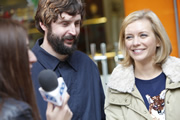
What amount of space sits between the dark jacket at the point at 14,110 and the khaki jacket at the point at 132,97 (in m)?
1.23

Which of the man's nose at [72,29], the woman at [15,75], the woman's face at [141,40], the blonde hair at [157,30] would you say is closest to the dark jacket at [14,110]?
the woman at [15,75]

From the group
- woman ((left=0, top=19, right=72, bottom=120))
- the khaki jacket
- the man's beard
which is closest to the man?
the man's beard

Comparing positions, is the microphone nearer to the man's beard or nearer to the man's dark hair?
the man's beard

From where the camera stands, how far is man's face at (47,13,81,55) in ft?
6.74

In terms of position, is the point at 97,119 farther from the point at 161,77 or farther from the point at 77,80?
the point at 161,77

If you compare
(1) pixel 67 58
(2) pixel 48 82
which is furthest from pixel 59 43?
(2) pixel 48 82

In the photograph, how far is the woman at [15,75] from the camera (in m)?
1.15

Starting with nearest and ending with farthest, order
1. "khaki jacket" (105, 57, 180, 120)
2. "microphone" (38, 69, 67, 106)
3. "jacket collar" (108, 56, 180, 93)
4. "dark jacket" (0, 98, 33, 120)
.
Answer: "dark jacket" (0, 98, 33, 120) < "microphone" (38, 69, 67, 106) < "khaki jacket" (105, 57, 180, 120) < "jacket collar" (108, 56, 180, 93)

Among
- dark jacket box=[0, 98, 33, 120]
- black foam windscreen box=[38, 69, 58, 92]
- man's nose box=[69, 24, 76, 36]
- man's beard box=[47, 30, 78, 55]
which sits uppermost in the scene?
man's nose box=[69, 24, 76, 36]

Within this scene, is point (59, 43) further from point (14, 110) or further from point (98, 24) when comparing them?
point (98, 24)

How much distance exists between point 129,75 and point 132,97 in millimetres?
222

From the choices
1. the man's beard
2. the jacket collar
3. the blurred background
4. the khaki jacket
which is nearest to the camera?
the man's beard

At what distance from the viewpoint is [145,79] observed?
235cm

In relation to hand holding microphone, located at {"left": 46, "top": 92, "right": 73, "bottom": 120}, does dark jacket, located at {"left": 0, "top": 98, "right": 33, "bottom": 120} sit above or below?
above
